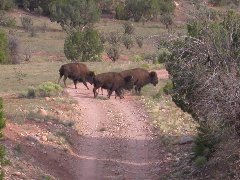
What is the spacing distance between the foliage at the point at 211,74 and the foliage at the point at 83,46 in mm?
31507

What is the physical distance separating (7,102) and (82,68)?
6822 mm

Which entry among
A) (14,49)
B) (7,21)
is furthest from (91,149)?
(7,21)

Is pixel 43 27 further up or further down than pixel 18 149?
further down

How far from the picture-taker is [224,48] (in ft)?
48.9

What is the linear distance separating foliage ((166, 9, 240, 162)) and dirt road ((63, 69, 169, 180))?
2194mm

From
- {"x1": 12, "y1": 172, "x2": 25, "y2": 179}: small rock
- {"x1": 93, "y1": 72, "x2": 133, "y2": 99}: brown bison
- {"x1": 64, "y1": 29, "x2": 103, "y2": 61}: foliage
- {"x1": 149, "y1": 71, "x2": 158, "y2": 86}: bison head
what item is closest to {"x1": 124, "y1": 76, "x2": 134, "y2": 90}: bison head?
{"x1": 93, "y1": 72, "x2": 133, "y2": 99}: brown bison

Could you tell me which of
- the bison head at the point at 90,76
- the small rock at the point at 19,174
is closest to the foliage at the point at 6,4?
the bison head at the point at 90,76

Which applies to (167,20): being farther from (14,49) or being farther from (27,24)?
(14,49)

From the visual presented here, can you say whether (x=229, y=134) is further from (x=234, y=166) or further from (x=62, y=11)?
(x=62, y=11)

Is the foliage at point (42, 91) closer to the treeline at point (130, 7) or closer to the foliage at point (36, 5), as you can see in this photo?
the treeline at point (130, 7)

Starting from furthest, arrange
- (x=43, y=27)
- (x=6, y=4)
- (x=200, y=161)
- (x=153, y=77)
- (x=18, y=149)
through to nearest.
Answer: (x=6, y=4), (x=43, y=27), (x=153, y=77), (x=18, y=149), (x=200, y=161)

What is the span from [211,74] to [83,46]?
118 ft

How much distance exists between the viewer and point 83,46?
4962cm

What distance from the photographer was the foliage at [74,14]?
74.7 m
